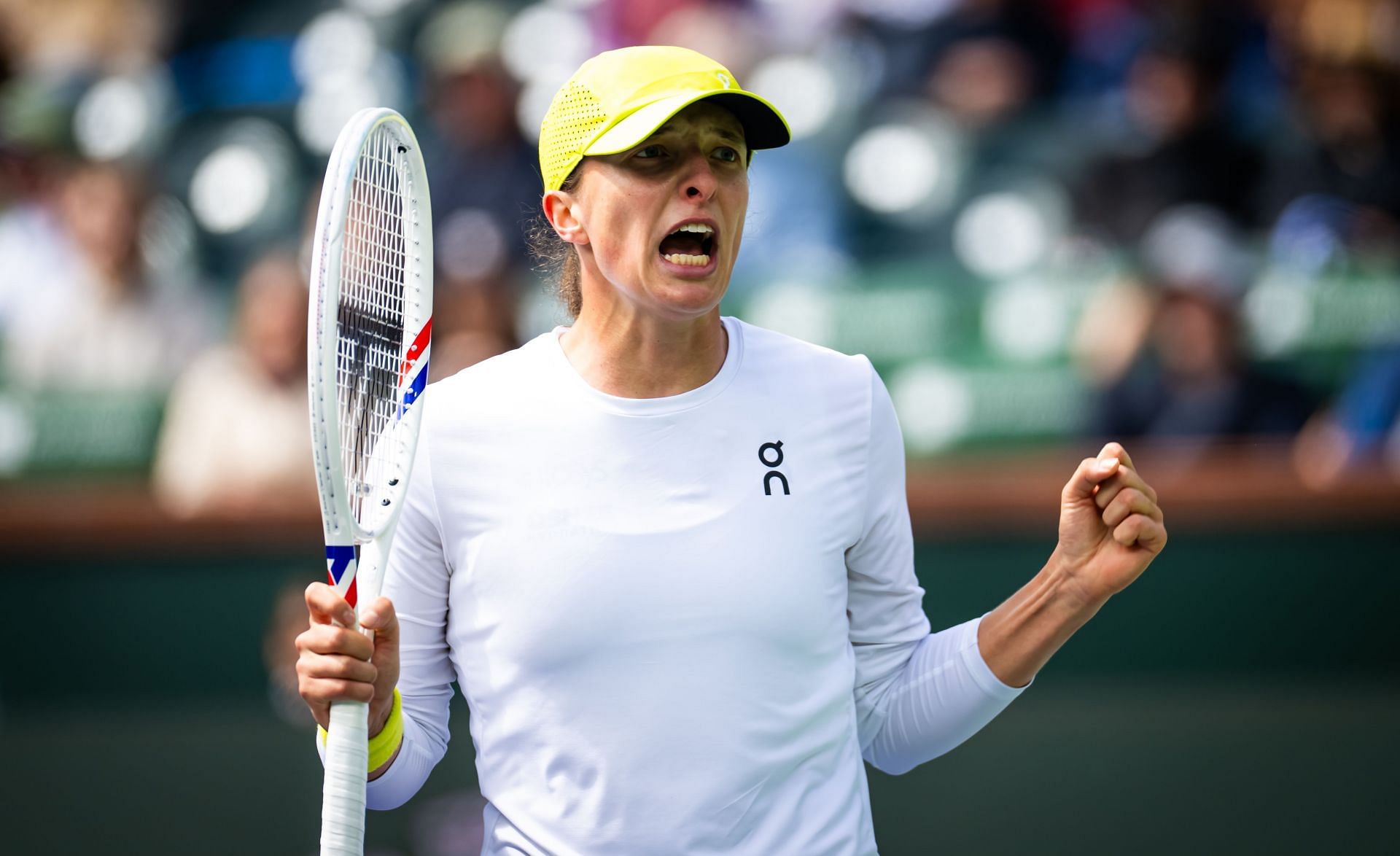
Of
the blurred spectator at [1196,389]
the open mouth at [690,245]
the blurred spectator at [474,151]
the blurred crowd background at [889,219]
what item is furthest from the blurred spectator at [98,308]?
the open mouth at [690,245]

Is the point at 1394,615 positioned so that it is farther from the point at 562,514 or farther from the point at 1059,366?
the point at 562,514

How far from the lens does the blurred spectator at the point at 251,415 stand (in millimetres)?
5488

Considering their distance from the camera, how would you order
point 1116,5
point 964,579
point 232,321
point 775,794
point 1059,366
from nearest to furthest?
point 775,794 → point 964,579 → point 1059,366 → point 232,321 → point 1116,5

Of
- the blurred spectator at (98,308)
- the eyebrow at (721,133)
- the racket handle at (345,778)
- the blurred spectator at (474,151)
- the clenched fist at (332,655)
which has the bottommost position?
the racket handle at (345,778)

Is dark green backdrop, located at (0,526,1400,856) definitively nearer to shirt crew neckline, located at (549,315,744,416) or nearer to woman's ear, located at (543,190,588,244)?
shirt crew neckline, located at (549,315,744,416)

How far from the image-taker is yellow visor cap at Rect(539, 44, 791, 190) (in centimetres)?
208

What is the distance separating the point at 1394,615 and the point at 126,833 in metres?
3.83

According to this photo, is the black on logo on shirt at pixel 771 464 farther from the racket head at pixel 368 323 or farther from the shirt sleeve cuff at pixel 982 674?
the racket head at pixel 368 323

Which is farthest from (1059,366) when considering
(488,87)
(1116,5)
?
(488,87)

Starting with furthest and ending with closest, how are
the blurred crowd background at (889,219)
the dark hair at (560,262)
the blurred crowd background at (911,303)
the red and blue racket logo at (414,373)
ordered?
the blurred crowd background at (889,219) < the blurred crowd background at (911,303) < the dark hair at (560,262) < the red and blue racket logo at (414,373)

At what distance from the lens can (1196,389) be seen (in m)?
5.14

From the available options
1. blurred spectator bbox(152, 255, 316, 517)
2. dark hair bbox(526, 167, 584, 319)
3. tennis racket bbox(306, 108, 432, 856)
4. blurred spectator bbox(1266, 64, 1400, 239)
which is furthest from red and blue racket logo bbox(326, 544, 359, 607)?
blurred spectator bbox(1266, 64, 1400, 239)

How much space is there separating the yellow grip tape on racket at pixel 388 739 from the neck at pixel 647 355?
1.65ft

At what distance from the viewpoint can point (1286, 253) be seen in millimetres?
5352
